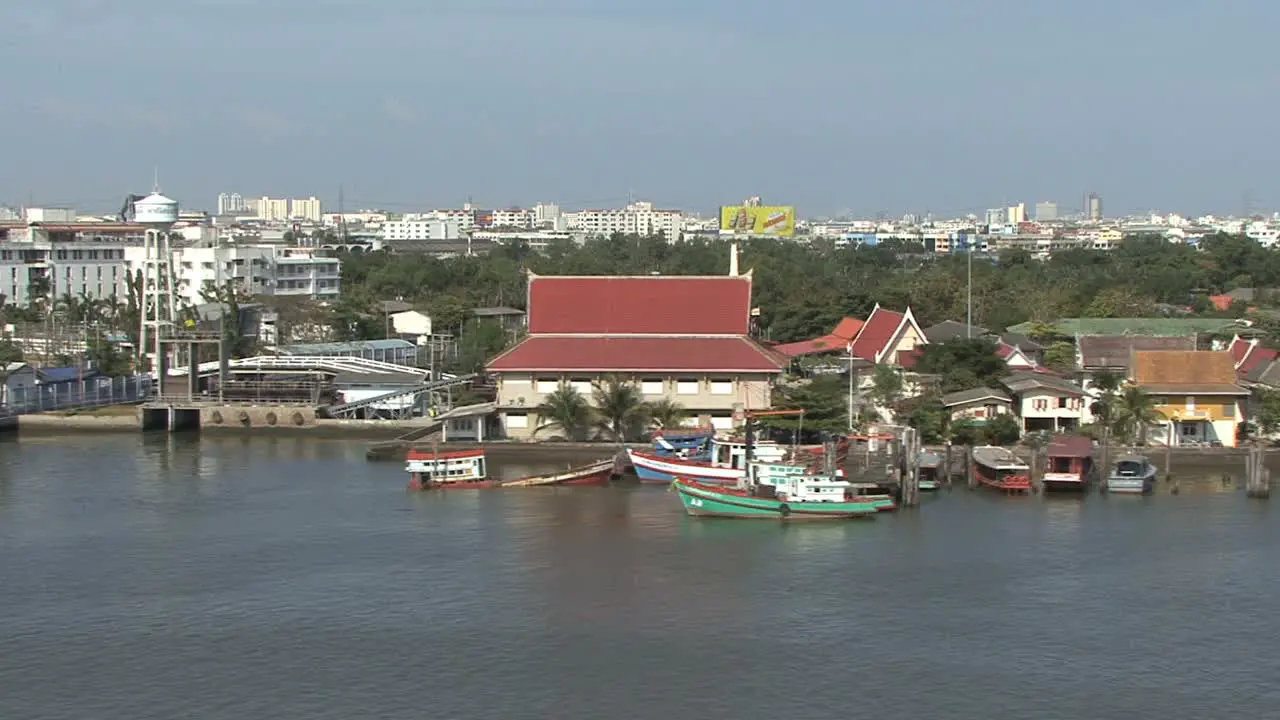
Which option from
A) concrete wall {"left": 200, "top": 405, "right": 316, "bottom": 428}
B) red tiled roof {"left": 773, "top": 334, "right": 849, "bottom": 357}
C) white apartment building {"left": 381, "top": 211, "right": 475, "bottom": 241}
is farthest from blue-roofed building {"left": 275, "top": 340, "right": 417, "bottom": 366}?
white apartment building {"left": 381, "top": 211, "right": 475, "bottom": 241}

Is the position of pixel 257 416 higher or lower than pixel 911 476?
higher

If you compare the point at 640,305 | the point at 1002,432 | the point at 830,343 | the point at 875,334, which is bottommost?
the point at 1002,432

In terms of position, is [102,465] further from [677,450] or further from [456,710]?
[456,710]

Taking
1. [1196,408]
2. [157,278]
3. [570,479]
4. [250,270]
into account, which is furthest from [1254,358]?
[250,270]

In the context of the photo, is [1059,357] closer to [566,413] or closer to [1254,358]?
[1254,358]

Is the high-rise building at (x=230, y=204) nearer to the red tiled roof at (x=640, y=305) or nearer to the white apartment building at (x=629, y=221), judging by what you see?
the white apartment building at (x=629, y=221)

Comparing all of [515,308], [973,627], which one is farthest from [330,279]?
[973,627]
